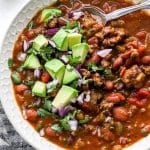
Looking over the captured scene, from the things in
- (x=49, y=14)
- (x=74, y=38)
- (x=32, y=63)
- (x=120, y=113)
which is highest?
(x=49, y=14)

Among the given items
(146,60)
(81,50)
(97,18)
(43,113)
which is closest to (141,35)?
(146,60)

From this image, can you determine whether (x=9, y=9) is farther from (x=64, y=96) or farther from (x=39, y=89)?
(x=64, y=96)

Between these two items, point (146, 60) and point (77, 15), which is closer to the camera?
point (146, 60)

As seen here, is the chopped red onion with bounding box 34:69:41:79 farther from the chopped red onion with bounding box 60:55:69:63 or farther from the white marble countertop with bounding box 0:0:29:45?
the white marble countertop with bounding box 0:0:29:45

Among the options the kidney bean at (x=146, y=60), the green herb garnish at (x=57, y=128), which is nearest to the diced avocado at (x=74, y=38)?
the kidney bean at (x=146, y=60)

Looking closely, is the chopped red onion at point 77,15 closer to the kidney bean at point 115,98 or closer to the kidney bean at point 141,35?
the kidney bean at point 141,35

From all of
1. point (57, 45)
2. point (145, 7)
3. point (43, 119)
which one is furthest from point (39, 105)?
point (145, 7)

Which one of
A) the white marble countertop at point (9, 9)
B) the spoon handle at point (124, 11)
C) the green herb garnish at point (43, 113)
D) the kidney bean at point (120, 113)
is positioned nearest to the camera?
the kidney bean at point (120, 113)
